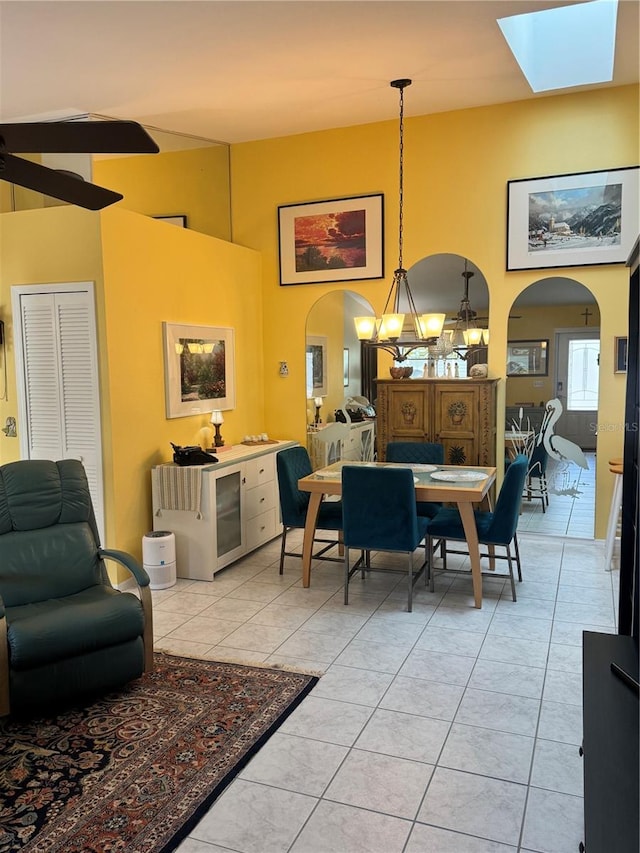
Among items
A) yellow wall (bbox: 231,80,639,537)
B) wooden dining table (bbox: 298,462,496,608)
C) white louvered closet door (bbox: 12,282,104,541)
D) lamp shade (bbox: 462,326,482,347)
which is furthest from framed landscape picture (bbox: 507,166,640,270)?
white louvered closet door (bbox: 12,282,104,541)

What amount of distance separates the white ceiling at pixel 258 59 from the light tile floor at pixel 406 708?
3.50 meters

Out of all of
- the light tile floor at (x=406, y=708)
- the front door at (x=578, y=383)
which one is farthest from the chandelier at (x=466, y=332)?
the light tile floor at (x=406, y=708)

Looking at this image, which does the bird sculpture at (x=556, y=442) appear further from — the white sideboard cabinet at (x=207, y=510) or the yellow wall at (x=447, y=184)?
the white sideboard cabinet at (x=207, y=510)

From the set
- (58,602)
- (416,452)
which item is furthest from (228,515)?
(58,602)

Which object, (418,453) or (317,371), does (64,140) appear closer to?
(418,453)

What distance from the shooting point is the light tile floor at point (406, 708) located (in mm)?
2240

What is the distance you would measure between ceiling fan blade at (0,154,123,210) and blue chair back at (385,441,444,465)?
3097mm

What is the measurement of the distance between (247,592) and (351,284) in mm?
3004

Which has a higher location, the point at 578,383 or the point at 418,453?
the point at 578,383

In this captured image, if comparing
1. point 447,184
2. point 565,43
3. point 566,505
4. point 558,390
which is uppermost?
point 565,43

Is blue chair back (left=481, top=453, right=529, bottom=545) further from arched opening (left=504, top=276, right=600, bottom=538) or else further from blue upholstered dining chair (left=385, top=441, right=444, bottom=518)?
arched opening (left=504, top=276, right=600, bottom=538)

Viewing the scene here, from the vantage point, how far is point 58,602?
10.7 feet

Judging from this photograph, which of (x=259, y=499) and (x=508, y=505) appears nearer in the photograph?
(x=508, y=505)

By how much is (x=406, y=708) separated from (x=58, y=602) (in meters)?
1.77
